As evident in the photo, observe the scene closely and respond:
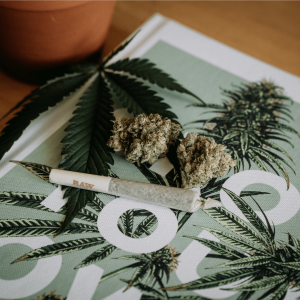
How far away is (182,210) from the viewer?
1.20ft

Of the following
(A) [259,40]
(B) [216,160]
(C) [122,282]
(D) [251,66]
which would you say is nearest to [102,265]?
(C) [122,282]

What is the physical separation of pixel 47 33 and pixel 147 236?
1.04ft

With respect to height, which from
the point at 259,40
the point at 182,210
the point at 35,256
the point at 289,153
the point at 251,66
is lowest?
the point at 35,256

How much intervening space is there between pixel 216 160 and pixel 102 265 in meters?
0.18

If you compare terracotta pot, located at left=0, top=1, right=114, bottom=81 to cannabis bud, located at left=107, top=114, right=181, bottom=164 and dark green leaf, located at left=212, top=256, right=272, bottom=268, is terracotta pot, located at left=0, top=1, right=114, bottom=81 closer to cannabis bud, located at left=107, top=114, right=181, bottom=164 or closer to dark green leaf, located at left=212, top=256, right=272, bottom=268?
cannabis bud, located at left=107, top=114, right=181, bottom=164

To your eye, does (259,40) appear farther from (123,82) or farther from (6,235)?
(6,235)

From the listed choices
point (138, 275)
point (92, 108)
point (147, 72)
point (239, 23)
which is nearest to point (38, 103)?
point (92, 108)

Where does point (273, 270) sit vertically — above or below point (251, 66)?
below

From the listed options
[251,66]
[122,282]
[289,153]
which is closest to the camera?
[122,282]

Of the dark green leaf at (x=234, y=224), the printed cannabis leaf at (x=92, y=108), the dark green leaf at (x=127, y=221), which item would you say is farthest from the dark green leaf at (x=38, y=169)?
the dark green leaf at (x=234, y=224)

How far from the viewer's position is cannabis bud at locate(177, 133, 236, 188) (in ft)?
1.14

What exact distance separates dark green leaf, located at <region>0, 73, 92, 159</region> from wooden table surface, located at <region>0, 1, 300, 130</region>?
0.16 meters

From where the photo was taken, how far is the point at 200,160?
35cm

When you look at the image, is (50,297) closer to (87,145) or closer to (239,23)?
(87,145)
